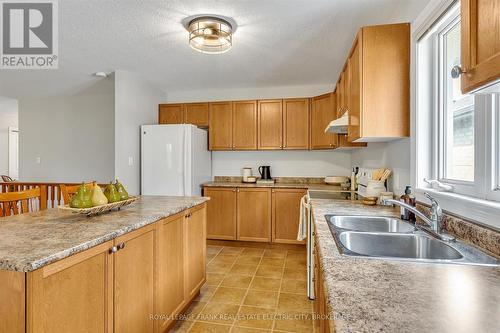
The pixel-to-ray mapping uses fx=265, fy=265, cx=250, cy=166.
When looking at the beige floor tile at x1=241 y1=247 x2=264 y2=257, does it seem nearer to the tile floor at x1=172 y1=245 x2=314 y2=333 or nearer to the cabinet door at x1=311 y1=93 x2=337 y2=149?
the tile floor at x1=172 y1=245 x2=314 y2=333

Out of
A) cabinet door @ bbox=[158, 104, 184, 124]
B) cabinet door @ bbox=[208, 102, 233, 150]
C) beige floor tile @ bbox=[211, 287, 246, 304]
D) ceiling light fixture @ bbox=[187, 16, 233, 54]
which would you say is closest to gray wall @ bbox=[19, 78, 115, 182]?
cabinet door @ bbox=[158, 104, 184, 124]

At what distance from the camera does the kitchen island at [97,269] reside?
90 cm

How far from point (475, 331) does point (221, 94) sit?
13.6ft

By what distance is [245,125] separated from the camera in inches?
156

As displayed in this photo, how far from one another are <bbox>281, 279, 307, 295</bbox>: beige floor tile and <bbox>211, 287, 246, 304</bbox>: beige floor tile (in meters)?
0.39

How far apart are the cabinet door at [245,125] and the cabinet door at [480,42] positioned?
125 inches

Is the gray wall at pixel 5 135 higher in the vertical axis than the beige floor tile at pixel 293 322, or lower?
higher

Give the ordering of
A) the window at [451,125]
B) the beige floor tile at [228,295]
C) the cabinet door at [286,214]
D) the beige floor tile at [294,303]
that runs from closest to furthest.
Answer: the window at [451,125] → the beige floor tile at [294,303] → the beige floor tile at [228,295] → the cabinet door at [286,214]

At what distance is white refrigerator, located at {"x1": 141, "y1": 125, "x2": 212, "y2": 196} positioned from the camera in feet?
11.4

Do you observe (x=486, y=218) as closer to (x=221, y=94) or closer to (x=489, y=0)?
(x=489, y=0)

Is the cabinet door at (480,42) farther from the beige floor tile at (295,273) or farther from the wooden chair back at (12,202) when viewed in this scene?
the wooden chair back at (12,202)

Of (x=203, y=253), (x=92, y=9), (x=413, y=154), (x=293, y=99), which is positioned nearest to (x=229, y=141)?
(x=293, y=99)

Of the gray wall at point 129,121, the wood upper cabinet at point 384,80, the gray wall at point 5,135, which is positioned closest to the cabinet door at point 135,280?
the wood upper cabinet at point 384,80

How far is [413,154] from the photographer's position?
1.76 metres
